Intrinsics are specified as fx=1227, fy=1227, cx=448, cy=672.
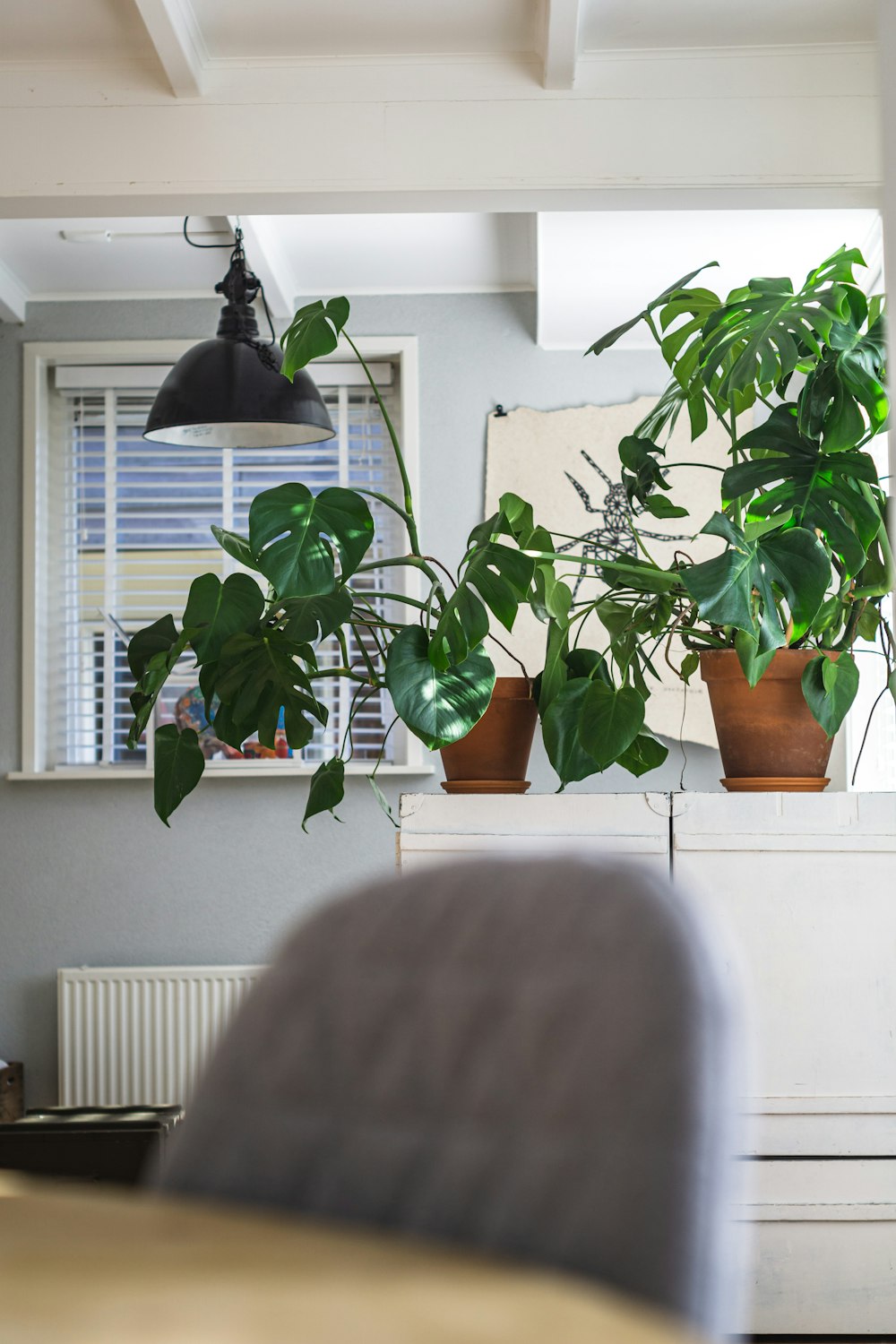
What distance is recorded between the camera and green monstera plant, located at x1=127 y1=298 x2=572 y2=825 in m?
2.05

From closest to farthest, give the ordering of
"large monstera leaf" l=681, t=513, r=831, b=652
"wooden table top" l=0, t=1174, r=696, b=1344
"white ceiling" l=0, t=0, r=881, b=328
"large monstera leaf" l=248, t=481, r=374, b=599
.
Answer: "wooden table top" l=0, t=1174, r=696, b=1344
"large monstera leaf" l=681, t=513, r=831, b=652
"large monstera leaf" l=248, t=481, r=374, b=599
"white ceiling" l=0, t=0, r=881, b=328

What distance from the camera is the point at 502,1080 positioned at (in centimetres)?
56

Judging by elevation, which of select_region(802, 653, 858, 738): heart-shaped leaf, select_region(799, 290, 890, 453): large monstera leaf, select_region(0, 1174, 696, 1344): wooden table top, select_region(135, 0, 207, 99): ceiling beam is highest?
select_region(135, 0, 207, 99): ceiling beam

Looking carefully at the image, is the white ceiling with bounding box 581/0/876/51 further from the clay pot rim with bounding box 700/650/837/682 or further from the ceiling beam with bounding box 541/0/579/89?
the clay pot rim with bounding box 700/650/837/682

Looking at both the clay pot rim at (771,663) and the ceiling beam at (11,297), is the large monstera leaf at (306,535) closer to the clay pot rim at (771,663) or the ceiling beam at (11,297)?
the clay pot rim at (771,663)

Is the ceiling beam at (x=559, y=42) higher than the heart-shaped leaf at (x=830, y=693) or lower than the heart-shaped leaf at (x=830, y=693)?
higher

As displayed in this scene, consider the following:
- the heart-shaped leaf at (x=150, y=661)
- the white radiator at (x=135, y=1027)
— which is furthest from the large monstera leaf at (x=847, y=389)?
the white radiator at (x=135, y=1027)

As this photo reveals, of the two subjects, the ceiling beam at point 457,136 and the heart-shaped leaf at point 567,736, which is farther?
the ceiling beam at point 457,136

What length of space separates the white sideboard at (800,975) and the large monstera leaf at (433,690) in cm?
16

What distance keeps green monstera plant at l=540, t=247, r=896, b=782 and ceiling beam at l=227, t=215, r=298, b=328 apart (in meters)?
1.82

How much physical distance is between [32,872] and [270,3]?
284 centimetres

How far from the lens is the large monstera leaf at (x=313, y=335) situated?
226cm

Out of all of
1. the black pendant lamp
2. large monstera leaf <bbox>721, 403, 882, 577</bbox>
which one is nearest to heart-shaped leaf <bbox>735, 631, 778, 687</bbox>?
large monstera leaf <bbox>721, 403, 882, 577</bbox>

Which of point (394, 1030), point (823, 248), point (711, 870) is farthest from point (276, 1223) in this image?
point (823, 248)
